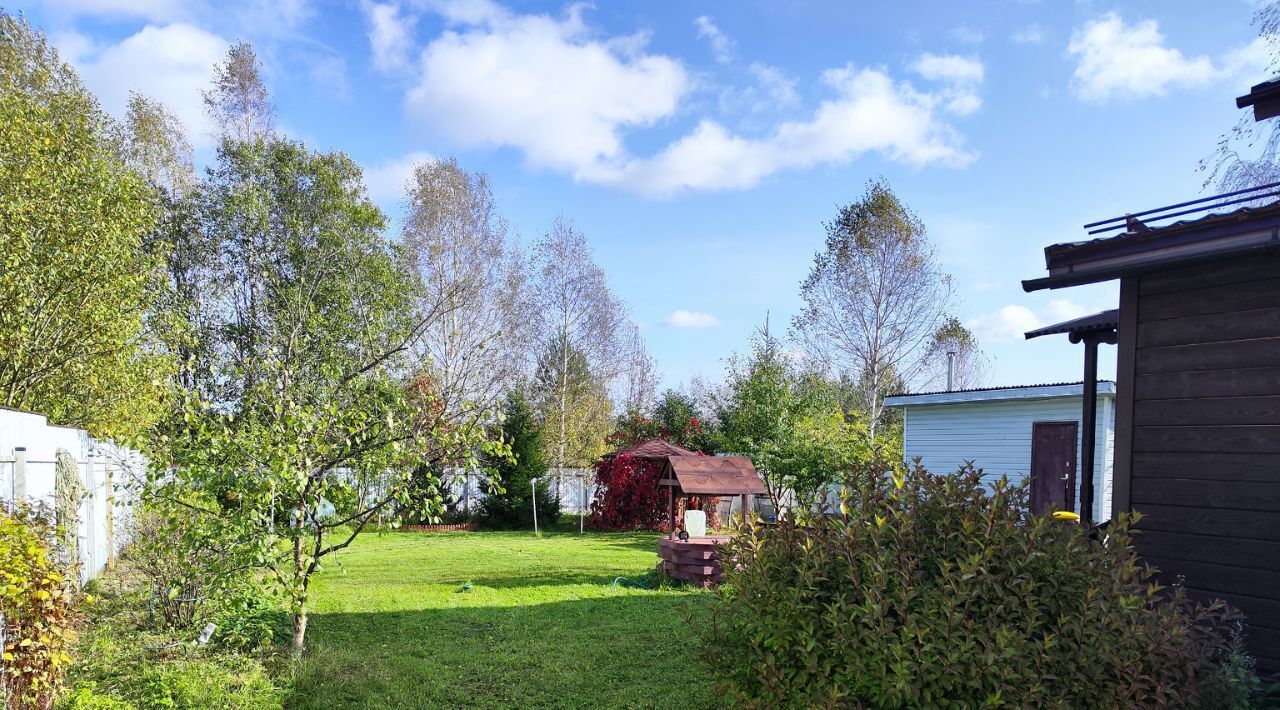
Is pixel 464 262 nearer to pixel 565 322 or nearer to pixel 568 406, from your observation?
pixel 565 322

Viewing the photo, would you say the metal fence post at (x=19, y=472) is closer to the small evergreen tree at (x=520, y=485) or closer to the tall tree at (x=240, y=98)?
the small evergreen tree at (x=520, y=485)

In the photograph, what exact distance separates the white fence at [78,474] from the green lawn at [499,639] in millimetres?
2193

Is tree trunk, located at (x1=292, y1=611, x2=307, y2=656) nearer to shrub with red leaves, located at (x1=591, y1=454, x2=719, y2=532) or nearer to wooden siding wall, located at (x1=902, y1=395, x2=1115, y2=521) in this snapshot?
wooden siding wall, located at (x1=902, y1=395, x2=1115, y2=521)

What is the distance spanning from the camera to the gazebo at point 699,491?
10094 millimetres

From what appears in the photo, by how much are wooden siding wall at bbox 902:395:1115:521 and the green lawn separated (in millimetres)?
7354

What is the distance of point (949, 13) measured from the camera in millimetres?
7461

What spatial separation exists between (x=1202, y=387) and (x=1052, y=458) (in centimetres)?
1121

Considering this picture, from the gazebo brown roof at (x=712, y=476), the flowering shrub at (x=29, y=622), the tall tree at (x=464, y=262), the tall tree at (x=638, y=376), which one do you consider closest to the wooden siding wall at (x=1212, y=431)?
the flowering shrub at (x=29, y=622)

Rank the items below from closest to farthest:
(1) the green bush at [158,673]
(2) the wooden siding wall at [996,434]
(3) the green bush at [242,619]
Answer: (1) the green bush at [158,673] < (3) the green bush at [242,619] < (2) the wooden siding wall at [996,434]

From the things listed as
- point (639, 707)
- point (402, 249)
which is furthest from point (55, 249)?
point (402, 249)

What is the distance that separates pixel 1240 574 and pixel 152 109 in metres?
25.2

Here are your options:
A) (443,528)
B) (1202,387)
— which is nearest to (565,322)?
(443,528)

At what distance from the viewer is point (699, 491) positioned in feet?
38.8

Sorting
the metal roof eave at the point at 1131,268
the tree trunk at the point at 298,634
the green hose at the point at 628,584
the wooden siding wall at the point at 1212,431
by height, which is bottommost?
the green hose at the point at 628,584
